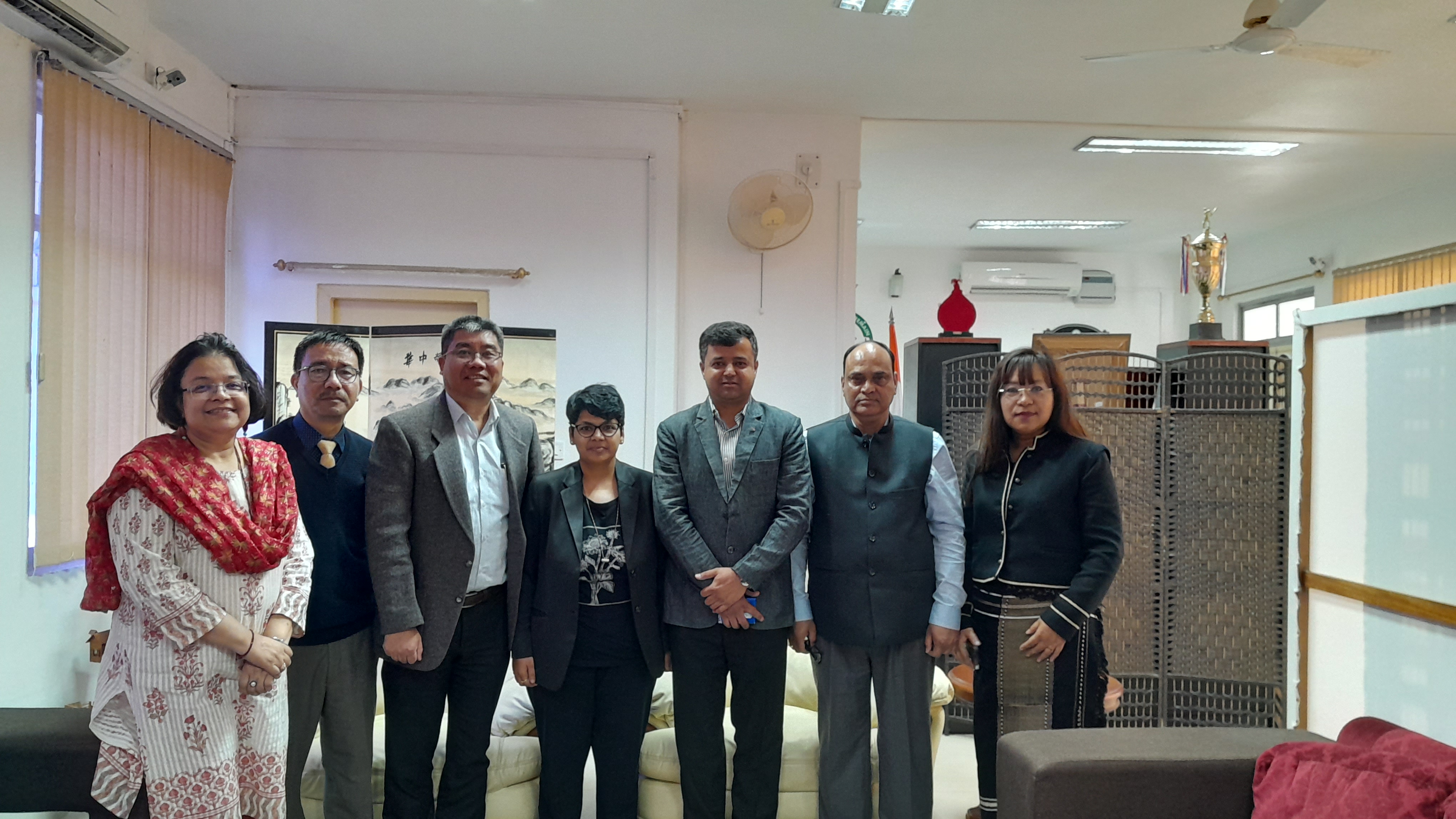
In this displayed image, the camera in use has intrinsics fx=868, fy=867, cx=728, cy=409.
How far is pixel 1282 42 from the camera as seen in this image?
3.05 m

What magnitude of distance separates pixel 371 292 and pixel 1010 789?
3.94 metres

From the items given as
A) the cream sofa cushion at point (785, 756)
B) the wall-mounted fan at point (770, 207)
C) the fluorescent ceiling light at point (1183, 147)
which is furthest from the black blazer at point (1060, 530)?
the fluorescent ceiling light at point (1183, 147)

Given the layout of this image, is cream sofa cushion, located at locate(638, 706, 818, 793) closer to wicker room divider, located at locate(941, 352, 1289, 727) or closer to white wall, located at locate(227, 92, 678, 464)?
wicker room divider, located at locate(941, 352, 1289, 727)

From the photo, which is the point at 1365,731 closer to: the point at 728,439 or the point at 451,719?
the point at 728,439

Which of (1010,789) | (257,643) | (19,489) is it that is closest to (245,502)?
(257,643)

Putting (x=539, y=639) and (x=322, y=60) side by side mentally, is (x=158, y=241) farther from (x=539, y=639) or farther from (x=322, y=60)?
(x=539, y=639)

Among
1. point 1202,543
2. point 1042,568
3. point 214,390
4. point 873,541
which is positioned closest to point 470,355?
point 214,390

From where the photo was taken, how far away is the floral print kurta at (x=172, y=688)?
6.10ft

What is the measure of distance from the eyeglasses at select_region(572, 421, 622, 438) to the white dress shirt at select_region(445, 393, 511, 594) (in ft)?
0.79

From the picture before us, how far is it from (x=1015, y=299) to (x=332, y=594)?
24.2 ft

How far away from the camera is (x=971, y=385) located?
4.13 m

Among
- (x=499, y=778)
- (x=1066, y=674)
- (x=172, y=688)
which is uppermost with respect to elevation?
(x=172, y=688)

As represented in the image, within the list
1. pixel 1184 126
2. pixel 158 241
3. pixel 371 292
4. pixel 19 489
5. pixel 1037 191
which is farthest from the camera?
pixel 1037 191

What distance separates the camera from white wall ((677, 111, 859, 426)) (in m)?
4.78
